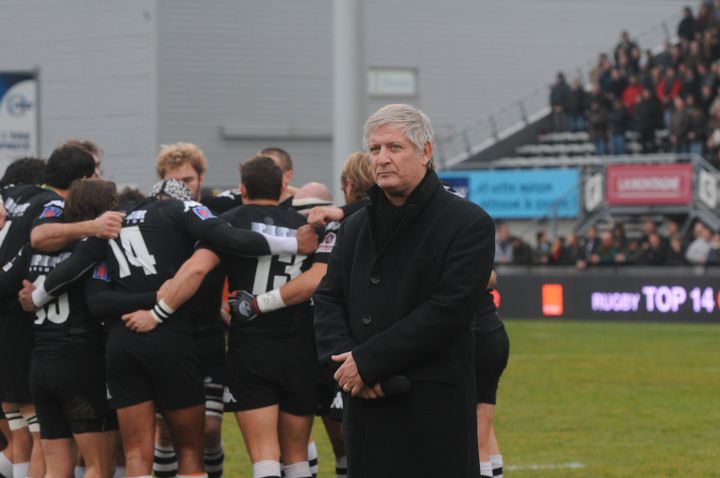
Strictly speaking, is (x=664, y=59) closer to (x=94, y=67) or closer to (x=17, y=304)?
(x=94, y=67)

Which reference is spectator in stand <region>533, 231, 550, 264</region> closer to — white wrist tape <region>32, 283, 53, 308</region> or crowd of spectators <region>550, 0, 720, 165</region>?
crowd of spectators <region>550, 0, 720, 165</region>

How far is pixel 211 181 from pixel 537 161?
25.8 feet

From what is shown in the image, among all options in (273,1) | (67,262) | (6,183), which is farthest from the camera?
(273,1)

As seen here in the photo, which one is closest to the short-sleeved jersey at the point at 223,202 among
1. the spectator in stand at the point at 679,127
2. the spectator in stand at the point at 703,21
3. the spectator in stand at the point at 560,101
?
the spectator in stand at the point at 679,127

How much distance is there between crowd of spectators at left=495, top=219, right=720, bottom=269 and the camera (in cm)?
2478

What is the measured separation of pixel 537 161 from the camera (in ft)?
109

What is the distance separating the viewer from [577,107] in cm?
3334

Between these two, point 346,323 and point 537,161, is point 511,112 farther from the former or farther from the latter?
point 346,323

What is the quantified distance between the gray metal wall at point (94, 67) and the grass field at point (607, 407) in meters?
14.2

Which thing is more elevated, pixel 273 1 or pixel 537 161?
pixel 273 1

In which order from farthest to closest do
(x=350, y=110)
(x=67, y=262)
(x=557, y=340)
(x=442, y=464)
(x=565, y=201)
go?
(x=565, y=201), (x=557, y=340), (x=350, y=110), (x=67, y=262), (x=442, y=464)

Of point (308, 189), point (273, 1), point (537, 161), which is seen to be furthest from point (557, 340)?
point (273, 1)

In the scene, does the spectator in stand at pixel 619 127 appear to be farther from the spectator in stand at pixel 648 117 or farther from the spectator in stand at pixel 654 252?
the spectator in stand at pixel 654 252

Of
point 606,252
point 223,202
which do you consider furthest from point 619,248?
point 223,202
